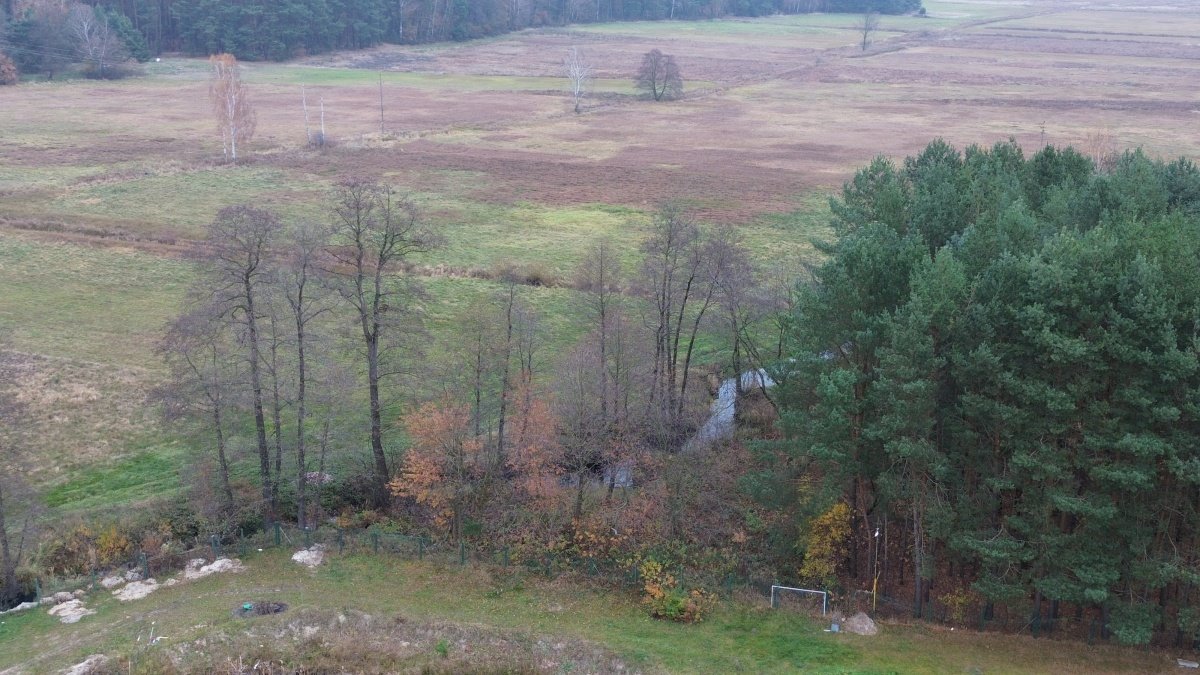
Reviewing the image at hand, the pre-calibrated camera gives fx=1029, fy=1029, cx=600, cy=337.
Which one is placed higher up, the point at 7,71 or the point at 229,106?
the point at 7,71

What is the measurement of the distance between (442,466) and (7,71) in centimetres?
12512

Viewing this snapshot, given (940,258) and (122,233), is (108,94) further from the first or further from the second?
(940,258)

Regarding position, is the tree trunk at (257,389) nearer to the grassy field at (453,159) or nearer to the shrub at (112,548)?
the shrub at (112,548)

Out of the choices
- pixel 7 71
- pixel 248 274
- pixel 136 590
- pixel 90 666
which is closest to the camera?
pixel 90 666

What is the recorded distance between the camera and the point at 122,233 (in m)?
67.7

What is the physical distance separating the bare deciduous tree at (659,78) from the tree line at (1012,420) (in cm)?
10481

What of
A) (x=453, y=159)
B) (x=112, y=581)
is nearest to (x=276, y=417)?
(x=112, y=581)

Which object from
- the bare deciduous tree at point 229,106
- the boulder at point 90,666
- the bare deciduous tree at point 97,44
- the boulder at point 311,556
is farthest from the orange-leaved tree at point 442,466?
the bare deciduous tree at point 97,44

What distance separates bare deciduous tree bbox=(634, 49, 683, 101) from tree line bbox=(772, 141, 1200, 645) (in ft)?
344

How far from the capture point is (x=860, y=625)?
28234 mm

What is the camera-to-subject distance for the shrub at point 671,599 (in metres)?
28.9

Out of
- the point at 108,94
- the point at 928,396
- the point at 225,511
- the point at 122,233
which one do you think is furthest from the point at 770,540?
the point at 108,94

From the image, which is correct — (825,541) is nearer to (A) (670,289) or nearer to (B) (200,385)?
(A) (670,289)

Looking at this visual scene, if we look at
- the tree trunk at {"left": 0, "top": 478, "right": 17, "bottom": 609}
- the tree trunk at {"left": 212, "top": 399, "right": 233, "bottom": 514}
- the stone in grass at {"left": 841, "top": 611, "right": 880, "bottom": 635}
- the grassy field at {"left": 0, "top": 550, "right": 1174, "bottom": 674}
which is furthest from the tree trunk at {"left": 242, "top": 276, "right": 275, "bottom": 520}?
the stone in grass at {"left": 841, "top": 611, "right": 880, "bottom": 635}
